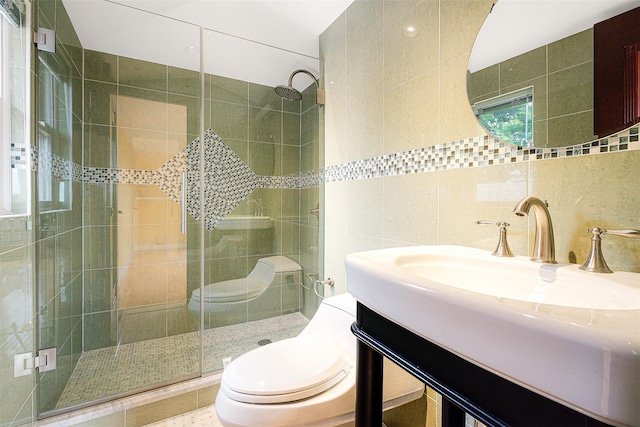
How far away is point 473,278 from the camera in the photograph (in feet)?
2.84

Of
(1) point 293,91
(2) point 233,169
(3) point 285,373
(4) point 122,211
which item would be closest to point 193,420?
(3) point 285,373

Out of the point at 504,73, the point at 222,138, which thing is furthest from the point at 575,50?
the point at 222,138

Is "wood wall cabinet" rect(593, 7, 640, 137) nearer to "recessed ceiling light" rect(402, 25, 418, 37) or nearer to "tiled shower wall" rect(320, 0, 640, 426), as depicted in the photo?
"tiled shower wall" rect(320, 0, 640, 426)

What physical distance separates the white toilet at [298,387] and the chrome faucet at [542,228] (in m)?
0.65

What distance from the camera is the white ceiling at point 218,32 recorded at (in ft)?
5.62

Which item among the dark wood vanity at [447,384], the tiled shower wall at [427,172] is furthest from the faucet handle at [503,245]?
the dark wood vanity at [447,384]

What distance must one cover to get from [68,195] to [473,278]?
1991mm

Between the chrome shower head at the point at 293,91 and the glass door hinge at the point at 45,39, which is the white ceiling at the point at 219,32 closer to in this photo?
the chrome shower head at the point at 293,91

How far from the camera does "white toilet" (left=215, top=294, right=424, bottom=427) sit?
930mm

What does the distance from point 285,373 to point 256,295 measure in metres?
1.16

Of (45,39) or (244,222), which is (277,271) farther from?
(45,39)

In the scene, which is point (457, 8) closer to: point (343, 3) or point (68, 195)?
point (343, 3)

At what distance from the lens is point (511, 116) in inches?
37.6

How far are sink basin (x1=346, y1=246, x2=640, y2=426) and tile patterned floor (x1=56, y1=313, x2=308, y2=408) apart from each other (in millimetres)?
1556
